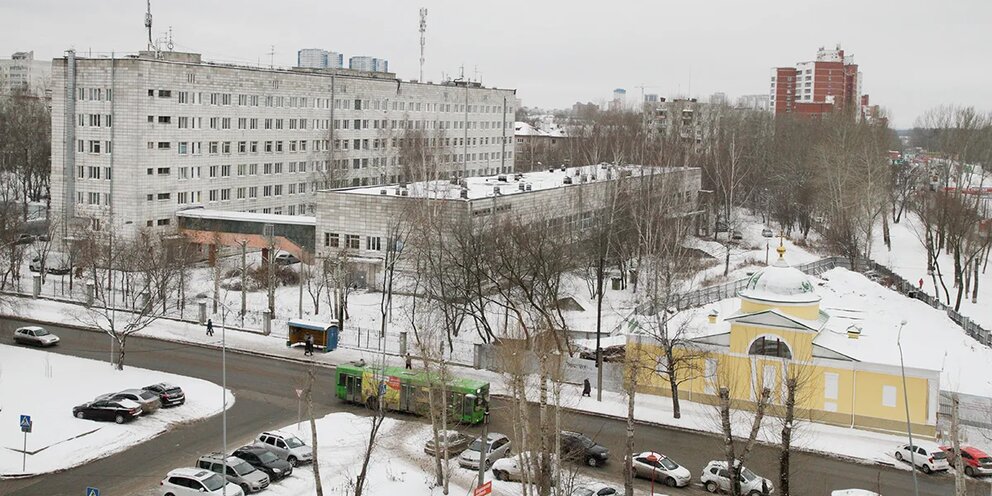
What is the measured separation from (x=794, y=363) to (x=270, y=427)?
52.8 feet

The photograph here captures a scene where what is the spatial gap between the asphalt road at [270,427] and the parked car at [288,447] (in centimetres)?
165

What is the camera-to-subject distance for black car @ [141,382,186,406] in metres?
30.6

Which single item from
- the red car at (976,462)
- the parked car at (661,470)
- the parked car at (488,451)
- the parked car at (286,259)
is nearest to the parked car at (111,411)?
the parked car at (488,451)

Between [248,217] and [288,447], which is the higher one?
[248,217]

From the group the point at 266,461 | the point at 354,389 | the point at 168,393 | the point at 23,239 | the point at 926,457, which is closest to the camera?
the point at 266,461

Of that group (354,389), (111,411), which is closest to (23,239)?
(111,411)

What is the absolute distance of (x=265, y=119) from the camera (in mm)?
65562

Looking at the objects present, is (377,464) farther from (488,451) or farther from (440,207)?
(440,207)

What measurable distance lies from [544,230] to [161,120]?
1061 inches

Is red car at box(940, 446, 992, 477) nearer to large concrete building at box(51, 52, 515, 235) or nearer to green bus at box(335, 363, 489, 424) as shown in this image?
green bus at box(335, 363, 489, 424)

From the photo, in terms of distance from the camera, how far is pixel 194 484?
23031 mm

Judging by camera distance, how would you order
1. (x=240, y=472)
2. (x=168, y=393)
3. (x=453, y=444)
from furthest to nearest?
(x=168, y=393)
(x=453, y=444)
(x=240, y=472)

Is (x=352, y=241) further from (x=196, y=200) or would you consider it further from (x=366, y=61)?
(x=366, y=61)

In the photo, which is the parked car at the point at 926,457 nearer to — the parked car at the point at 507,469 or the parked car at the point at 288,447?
the parked car at the point at 507,469
